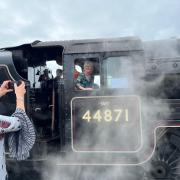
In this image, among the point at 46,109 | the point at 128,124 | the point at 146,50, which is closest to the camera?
the point at 128,124

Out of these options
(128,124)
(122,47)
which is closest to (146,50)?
(122,47)

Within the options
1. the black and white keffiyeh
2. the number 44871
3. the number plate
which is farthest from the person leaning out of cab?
the black and white keffiyeh

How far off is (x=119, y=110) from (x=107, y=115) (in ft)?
0.64

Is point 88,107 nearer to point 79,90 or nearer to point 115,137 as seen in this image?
point 79,90

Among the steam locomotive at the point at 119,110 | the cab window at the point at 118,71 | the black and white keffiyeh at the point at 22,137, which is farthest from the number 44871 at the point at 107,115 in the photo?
the black and white keffiyeh at the point at 22,137

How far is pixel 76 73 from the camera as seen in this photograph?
5.08 meters

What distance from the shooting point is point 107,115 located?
489 cm

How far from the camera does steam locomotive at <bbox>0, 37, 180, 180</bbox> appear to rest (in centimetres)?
483

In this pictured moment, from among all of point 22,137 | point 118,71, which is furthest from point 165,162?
point 22,137

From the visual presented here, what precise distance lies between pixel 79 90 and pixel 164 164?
5.41 ft

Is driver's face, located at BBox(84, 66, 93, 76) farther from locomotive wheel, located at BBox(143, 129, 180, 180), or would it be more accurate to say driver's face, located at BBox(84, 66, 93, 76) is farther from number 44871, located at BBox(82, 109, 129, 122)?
locomotive wheel, located at BBox(143, 129, 180, 180)

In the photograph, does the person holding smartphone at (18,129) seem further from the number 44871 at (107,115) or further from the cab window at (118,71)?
the cab window at (118,71)

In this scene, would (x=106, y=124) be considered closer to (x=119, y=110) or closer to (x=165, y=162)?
(x=119, y=110)

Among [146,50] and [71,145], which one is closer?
[71,145]
